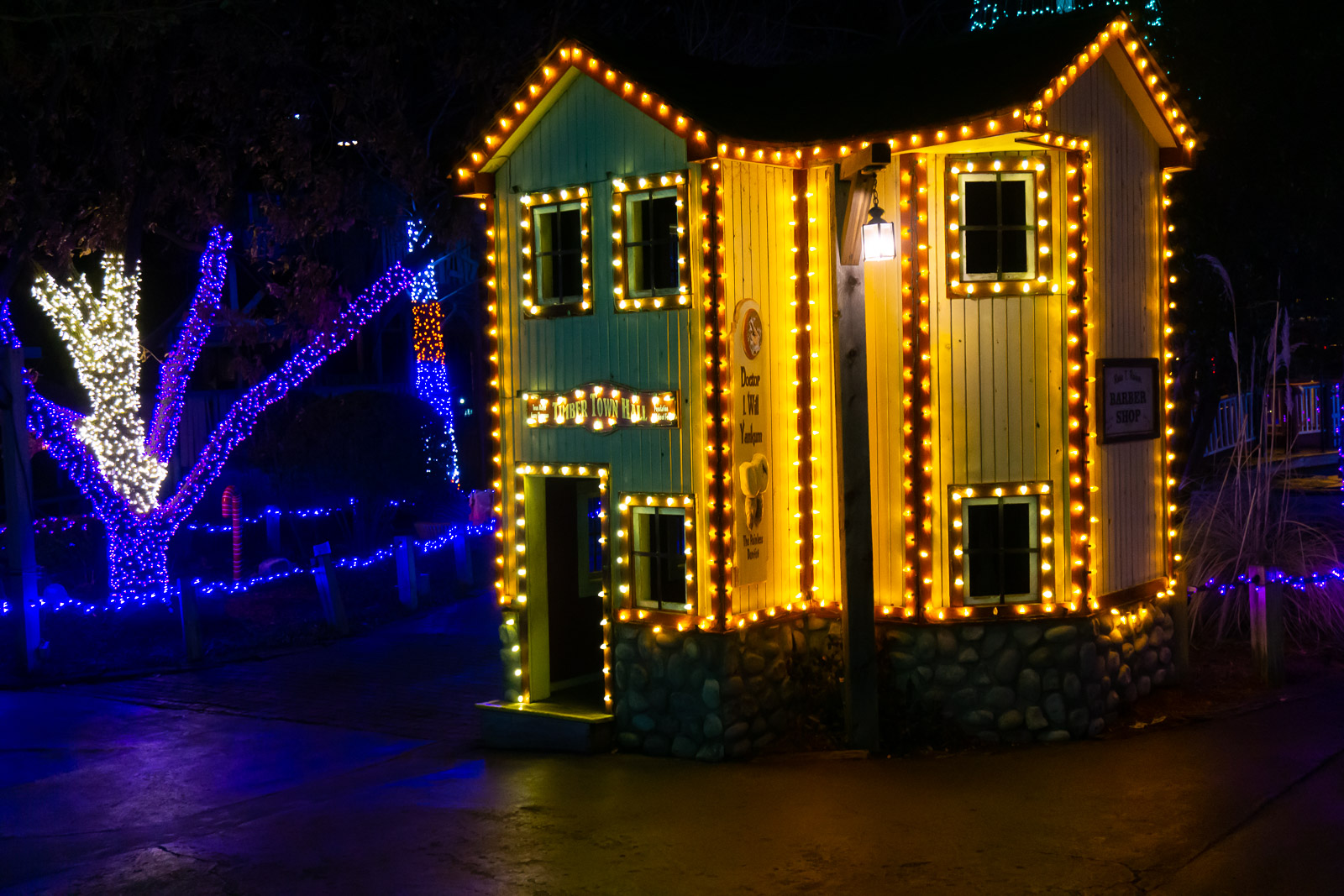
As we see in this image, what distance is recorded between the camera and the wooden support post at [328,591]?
1536cm

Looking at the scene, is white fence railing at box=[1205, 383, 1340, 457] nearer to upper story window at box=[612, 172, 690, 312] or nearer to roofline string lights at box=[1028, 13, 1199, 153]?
roofline string lights at box=[1028, 13, 1199, 153]

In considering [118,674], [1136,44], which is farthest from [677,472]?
[118,674]

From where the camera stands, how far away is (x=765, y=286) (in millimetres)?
10000

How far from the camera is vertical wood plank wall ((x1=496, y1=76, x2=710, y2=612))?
9703 millimetres

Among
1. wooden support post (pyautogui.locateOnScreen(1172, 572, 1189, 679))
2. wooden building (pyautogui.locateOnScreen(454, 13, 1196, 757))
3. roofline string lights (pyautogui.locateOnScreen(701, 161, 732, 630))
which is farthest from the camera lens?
wooden support post (pyautogui.locateOnScreen(1172, 572, 1189, 679))

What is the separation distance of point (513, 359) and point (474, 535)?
38.1 feet

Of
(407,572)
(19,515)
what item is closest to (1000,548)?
(407,572)

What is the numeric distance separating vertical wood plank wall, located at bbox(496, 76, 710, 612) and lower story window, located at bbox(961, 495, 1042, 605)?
6.48 feet

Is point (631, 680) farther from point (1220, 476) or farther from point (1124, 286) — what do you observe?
point (1220, 476)

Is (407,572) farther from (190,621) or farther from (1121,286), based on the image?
(1121,286)

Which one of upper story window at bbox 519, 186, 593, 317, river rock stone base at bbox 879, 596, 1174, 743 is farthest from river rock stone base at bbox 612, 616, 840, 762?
upper story window at bbox 519, 186, 593, 317

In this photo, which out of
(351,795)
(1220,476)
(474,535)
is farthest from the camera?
(474,535)

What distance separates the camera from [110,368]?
1730 centimetres

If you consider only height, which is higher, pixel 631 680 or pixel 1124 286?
pixel 1124 286
